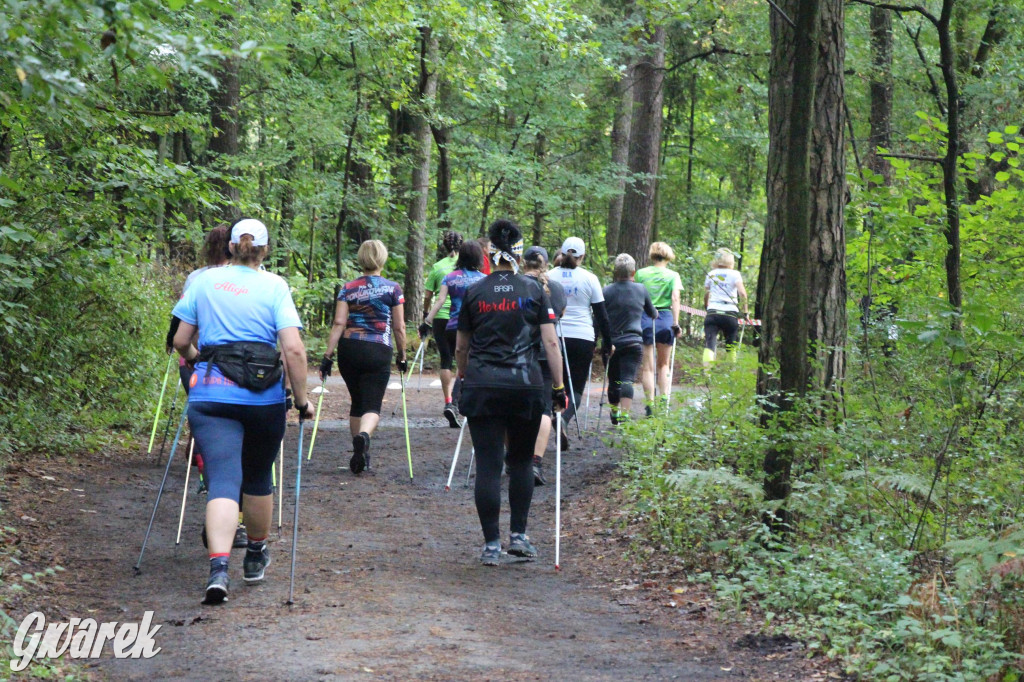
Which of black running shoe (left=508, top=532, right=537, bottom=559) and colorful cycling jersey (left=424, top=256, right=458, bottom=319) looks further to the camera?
colorful cycling jersey (left=424, top=256, right=458, bottom=319)

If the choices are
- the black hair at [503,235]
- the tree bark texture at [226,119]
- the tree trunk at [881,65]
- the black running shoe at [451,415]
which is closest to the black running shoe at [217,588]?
the black hair at [503,235]

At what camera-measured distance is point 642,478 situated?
28.4ft

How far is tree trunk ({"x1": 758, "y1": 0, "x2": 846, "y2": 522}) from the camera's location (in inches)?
269

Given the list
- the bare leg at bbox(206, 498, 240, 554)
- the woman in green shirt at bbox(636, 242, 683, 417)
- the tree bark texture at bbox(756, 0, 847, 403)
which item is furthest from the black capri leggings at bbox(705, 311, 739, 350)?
the bare leg at bbox(206, 498, 240, 554)

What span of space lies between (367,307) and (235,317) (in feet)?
13.3

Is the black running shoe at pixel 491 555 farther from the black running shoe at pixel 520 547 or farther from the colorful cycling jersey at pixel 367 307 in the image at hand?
the colorful cycling jersey at pixel 367 307

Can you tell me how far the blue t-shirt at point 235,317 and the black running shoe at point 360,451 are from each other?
416 centimetres

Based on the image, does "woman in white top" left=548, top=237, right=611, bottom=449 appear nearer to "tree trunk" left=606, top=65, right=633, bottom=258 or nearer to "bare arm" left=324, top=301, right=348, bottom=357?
"bare arm" left=324, top=301, right=348, bottom=357

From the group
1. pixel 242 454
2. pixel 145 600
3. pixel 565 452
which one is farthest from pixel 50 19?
pixel 565 452

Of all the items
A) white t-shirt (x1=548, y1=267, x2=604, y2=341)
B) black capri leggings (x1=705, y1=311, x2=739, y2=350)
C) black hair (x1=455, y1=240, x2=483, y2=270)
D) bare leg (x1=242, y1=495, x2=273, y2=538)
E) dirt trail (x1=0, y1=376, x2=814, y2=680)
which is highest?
black hair (x1=455, y1=240, x2=483, y2=270)

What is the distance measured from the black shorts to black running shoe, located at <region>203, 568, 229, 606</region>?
6662mm

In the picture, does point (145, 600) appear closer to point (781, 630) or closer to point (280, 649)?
point (280, 649)

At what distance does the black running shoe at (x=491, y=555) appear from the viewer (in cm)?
721
